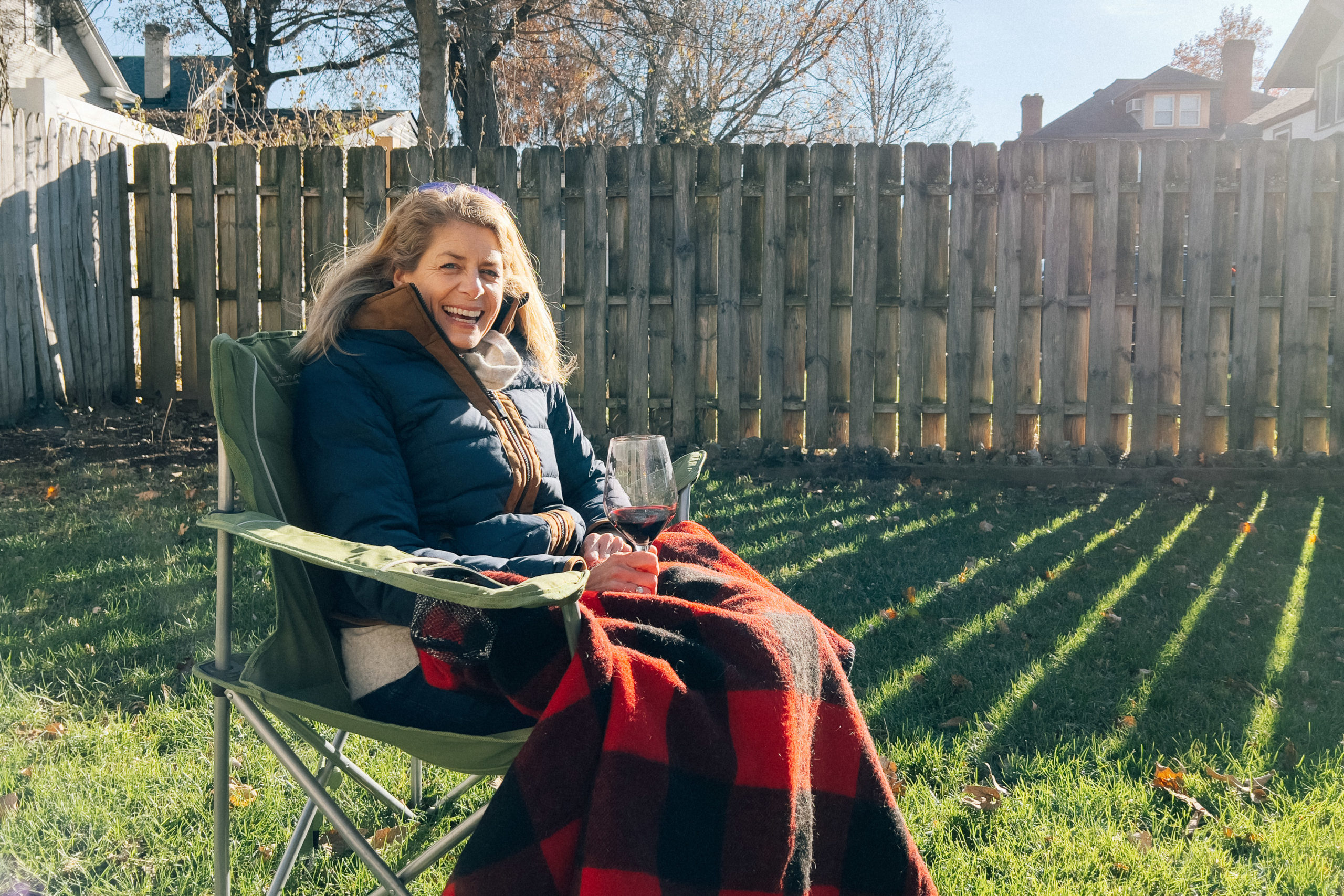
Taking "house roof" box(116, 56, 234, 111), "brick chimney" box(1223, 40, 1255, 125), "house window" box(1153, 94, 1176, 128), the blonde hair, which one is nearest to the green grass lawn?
the blonde hair

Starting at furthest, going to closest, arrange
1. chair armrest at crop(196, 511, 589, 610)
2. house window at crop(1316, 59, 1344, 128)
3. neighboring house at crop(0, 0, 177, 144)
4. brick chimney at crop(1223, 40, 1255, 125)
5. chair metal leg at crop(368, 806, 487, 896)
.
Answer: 1. brick chimney at crop(1223, 40, 1255, 125)
2. house window at crop(1316, 59, 1344, 128)
3. neighboring house at crop(0, 0, 177, 144)
4. chair metal leg at crop(368, 806, 487, 896)
5. chair armrest at crop(196, 511, 589, 610)

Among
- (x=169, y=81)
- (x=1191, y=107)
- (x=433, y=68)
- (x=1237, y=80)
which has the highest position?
(x=1237, y=80)

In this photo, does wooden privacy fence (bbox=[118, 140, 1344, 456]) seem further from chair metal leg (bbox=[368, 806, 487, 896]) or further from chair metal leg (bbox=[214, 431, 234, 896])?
chair metal leg (bbox=[368, 806, 487, 896])

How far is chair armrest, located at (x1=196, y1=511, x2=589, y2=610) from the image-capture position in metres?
1.32

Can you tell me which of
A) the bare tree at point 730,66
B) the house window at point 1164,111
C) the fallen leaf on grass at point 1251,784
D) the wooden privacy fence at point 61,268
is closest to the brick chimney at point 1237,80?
the house window at point 1164,111

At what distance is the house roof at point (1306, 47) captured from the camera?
22.0 metres

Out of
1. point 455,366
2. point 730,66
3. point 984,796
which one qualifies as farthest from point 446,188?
point 730,66

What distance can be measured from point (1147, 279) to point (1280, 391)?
104 centimetres

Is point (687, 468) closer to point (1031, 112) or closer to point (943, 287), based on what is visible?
point (943, 287)

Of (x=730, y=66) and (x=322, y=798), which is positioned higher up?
(x=730, y=66)

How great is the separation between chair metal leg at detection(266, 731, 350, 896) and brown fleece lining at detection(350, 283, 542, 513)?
64cm

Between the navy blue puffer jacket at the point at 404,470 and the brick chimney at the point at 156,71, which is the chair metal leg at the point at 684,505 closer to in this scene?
the navy blue puffer jacket at the point at 404,470

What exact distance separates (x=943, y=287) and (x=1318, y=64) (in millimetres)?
23028

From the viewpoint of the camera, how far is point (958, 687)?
3041 millimetres
